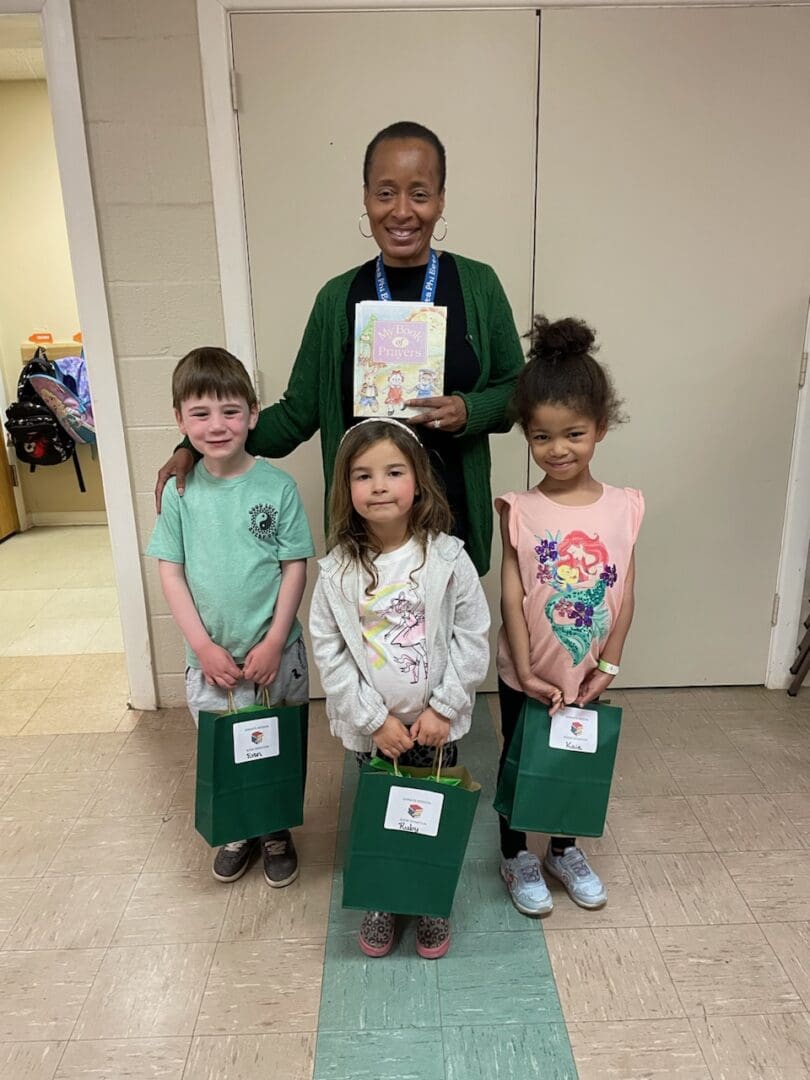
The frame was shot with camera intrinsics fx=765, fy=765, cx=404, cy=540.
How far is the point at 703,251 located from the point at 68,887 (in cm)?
237

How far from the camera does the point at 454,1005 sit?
1403mm

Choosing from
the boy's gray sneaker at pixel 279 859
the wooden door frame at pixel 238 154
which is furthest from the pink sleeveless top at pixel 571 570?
the wooden door frame at pixel 238 154

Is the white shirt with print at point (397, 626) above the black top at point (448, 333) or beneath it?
beneath

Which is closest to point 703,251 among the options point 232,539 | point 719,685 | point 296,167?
point 296,167

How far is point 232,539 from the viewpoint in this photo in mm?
1579

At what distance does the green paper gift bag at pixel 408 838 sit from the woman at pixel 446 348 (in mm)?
528

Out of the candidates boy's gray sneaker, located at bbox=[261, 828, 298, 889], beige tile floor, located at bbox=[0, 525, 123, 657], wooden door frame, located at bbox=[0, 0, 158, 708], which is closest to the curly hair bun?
boy's gray sneaker, located at bbox=[261, 828, 298, 889]

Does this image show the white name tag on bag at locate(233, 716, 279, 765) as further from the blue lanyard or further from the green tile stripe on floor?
the blue lanyard

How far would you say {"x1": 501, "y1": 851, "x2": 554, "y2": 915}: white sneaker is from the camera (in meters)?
1.61

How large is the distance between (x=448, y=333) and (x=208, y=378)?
488 millimetres

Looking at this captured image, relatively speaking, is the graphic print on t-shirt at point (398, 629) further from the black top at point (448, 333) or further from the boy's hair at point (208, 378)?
the boy's hair at point (208, 378)

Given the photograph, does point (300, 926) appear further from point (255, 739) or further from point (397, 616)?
point (397, 616)

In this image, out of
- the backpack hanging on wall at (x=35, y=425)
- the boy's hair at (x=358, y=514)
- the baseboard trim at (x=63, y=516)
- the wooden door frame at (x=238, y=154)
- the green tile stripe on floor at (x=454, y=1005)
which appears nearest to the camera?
the green tile stripe on floor at (x=454, y=1005)

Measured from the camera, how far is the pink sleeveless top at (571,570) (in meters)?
1.50
